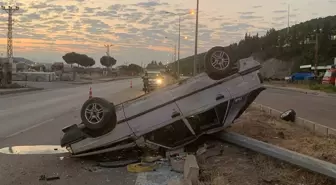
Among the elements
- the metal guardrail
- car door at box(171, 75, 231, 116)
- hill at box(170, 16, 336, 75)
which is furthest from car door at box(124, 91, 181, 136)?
hill at box(170, 16, 336, 75)

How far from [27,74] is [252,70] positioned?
58.0 meters

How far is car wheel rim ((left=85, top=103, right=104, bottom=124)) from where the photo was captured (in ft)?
25.8

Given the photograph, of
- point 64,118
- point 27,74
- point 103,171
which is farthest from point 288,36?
point 103,171

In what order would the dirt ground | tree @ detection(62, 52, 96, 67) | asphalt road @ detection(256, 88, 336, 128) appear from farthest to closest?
tree @ detection(62, 52, 96, 67) < asphalt road @ detection(256, 88, 336, 128) < the dirt ground

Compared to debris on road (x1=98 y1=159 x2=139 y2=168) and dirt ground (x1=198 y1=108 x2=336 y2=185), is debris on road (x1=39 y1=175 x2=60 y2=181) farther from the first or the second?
dirt ground (x1=198 y1=108 x2=336 y2=185)

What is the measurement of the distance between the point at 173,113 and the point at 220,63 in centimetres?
146

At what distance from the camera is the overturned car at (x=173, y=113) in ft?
25.5

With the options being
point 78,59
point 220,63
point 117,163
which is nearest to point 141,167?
point 117,163

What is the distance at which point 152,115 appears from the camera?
307 inches

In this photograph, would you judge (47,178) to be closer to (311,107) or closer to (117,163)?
(117,163)

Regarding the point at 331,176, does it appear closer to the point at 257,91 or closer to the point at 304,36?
the point at 257,91

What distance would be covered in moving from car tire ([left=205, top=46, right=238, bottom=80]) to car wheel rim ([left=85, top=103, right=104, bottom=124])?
224cm

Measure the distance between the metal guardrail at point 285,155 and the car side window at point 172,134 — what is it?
90cm

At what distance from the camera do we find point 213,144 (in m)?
8.72
